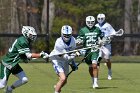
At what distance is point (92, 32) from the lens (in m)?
18.2

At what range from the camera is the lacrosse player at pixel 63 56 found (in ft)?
47.5

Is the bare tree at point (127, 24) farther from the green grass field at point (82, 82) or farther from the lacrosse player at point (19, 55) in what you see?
the lacrosse player at point (19, 55)

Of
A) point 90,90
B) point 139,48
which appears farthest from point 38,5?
point 90,90

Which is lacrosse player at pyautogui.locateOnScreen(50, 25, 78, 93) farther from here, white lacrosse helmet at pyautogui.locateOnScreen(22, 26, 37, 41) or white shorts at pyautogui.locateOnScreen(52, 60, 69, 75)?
white lacrosse helmet at pyautogui.locateOnScreen(22, 26, 37, 41)

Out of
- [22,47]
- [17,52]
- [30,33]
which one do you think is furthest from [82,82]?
[30,33]

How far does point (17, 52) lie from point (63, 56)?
1111 millimetres

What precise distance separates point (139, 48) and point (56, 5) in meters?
8.73

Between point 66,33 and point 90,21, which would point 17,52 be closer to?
point 66,33

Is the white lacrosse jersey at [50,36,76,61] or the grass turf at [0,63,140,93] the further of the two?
the grass turf at [0,63,140,93]

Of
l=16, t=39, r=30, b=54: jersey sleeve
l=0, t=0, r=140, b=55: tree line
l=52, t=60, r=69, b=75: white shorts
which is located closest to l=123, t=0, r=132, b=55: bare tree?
l=0, t=0, r=140, b=55: tree line

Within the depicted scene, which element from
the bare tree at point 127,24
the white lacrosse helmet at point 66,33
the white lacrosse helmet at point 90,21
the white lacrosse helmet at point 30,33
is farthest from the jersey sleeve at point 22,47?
the bare tree at point 127,24

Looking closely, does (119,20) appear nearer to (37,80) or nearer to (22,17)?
(22,17)

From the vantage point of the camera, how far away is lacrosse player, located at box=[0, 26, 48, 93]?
14.1 m

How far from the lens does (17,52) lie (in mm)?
14422
